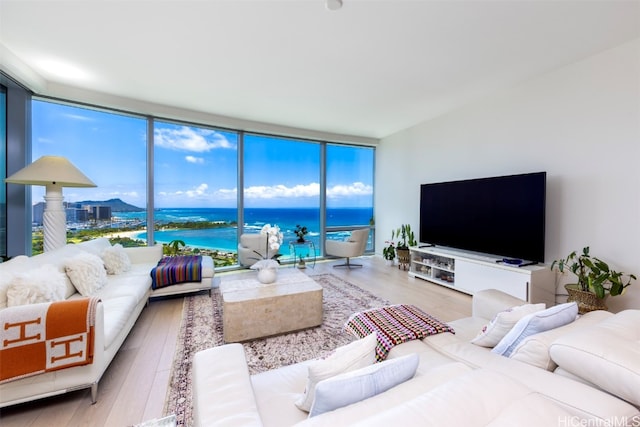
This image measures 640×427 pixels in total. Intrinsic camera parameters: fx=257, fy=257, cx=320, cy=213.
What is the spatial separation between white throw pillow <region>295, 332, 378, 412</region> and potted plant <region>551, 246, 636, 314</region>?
2863 mm

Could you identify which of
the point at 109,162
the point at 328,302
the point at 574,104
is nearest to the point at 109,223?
the point at 109,162

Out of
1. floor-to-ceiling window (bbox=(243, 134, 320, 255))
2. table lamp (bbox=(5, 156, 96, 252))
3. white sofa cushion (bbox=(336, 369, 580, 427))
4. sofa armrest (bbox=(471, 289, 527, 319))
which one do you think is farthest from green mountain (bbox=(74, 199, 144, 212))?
sofa armrest (bbox=(471, 289, 527, 319))

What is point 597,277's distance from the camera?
2545mm

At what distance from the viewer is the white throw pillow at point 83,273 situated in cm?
232

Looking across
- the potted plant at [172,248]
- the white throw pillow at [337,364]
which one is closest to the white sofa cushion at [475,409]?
the white throw pillow at [337,364]

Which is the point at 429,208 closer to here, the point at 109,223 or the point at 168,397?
the point at 168,397

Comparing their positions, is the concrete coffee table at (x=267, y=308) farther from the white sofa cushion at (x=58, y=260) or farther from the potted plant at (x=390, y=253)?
the potted plant at (x=390, y=253)

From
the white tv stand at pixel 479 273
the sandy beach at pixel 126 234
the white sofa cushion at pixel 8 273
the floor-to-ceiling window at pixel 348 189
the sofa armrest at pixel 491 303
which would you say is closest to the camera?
the white sofa cushion at pixel 8 273

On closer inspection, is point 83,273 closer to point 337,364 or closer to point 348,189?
Result: point 337,364

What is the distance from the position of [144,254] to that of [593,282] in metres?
5.37

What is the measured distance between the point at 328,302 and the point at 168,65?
336 cm

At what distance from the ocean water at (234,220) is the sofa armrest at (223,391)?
3.95 metres

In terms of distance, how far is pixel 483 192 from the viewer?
358cm

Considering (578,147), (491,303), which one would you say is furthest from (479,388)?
(578,147)
